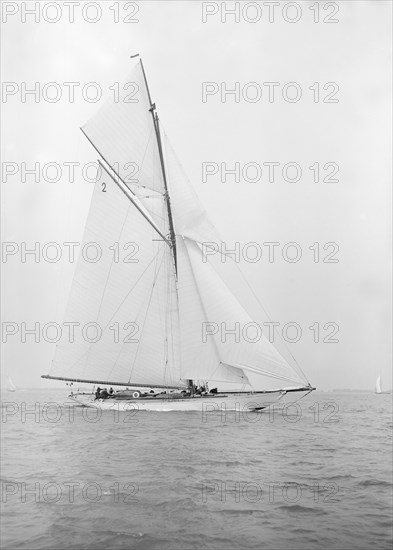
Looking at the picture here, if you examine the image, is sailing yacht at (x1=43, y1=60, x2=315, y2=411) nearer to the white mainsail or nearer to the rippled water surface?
the white mainsail

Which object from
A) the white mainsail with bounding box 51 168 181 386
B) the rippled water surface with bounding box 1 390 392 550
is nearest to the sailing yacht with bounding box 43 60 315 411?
the white mainsail with bounding box 51 168 181 386

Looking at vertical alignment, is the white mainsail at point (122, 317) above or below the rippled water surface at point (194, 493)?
above

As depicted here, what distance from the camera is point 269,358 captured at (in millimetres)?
33250

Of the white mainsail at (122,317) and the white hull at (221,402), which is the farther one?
the white mainsail at (122,317)

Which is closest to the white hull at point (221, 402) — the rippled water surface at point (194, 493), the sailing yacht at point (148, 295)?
the sailing yacht at point (148, 295)

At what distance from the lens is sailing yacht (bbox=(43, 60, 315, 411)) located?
3528 cm

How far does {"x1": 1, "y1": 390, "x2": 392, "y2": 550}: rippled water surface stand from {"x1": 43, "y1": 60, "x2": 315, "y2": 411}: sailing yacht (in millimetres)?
13454

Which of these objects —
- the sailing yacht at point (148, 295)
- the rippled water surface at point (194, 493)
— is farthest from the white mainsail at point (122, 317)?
the rippled water surface at point (194, 493)

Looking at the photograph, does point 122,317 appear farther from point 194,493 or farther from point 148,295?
point 194,493

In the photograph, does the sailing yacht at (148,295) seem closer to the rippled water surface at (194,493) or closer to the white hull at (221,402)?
the white hull at (221,402)

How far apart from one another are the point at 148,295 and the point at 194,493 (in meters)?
26.9

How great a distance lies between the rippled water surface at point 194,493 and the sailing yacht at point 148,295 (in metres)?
13.5

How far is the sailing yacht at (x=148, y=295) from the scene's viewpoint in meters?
35.3

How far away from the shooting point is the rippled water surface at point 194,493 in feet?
29.5
